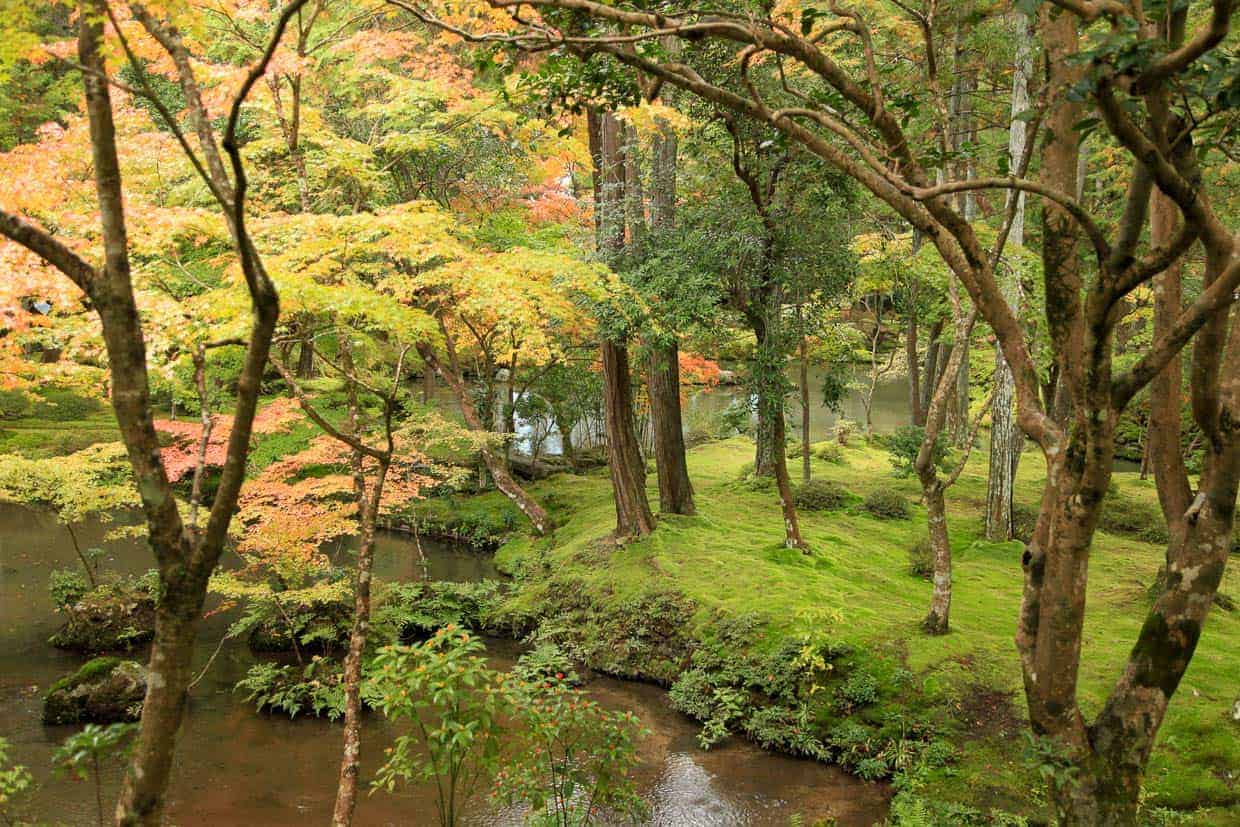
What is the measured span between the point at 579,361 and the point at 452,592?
5199mm

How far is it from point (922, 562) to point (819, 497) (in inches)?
117

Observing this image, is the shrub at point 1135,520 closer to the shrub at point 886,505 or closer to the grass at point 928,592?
the grass at point 928,592

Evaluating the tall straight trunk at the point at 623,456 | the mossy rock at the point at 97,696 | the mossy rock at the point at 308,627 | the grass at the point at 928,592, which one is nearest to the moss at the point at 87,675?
the mossy rock at the point at 97,696

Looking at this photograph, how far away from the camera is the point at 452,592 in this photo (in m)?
10.5

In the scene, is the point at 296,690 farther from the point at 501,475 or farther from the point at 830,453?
the point at 830,453

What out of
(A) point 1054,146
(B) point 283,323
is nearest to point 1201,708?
(A) point 1054,146

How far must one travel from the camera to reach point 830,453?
16453mm

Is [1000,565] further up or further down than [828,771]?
further up

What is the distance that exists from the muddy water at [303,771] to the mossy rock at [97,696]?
0.16m

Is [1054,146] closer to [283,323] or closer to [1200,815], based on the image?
[1200,815]

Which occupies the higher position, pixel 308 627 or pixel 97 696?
pixel 308 627

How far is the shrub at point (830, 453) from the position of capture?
1620 centimetres

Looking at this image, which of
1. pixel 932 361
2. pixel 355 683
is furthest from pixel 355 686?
pixel 932 361

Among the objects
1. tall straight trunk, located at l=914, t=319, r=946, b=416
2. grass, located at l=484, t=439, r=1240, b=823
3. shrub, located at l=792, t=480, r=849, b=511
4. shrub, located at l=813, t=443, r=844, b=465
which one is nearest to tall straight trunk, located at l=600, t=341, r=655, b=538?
grass, located at l=484, t=439, r=1240, b=823
